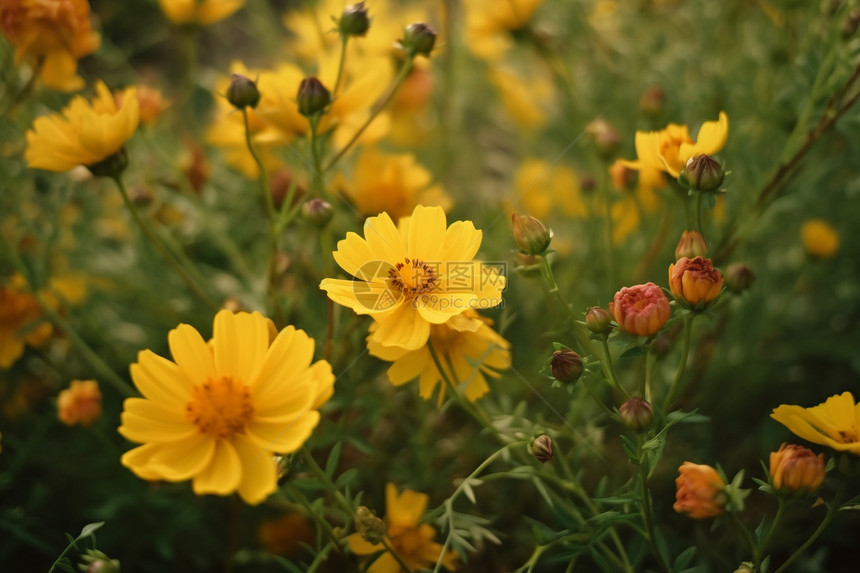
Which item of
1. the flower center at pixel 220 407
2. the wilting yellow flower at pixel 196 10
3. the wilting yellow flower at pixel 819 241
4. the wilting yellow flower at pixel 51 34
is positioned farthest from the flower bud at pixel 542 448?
the wilting yellow flower at pixel 196 10

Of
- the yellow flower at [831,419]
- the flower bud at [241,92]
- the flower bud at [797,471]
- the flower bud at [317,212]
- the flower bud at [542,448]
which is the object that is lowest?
the flower bud at [542,448]

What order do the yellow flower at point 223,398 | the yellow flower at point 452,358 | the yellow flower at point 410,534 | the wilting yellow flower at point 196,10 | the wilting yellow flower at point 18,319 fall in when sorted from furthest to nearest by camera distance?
1. the wilting yellow flower at point 196,10
2. the wilting yellow flower at point 18,319
3. the yellow flower at point 410,534
4. the yellow flower at point 452,358
5. the yellow flower at point 223,398

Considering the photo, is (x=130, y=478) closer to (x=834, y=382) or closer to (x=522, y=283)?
(x=522, y=283)

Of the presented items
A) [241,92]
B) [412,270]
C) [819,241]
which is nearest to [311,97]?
[241,92]

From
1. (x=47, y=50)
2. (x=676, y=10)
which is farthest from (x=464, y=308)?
(x=676, y=10)

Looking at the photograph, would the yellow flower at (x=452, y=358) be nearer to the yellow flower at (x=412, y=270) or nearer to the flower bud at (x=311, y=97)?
the yellow flower at (x=412, y=270)

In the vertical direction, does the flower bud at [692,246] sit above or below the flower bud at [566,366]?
above

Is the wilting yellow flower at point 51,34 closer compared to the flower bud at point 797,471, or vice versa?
the flower bud at point 797,471
